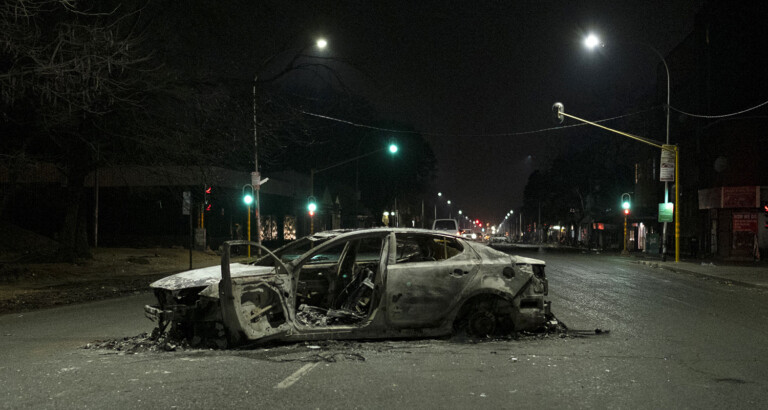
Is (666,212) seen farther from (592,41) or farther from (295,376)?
(295,376)

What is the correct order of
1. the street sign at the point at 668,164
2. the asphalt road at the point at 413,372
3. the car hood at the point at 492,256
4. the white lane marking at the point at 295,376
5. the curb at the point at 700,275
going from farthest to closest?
1. the street sign at the point at 668,164
2. the curb at the point at 700,275
3. the car hood at the point at 492,256
4. the white lane marking at the point at 295,376
5. the asphalt road at the point at 413,372

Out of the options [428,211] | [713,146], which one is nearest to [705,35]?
[713,146]

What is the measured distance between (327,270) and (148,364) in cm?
286

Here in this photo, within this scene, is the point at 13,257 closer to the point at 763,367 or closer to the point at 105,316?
the point at 105,316

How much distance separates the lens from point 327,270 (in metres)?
8.87

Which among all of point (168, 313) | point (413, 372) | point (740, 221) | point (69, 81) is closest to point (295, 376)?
point (413, 372)

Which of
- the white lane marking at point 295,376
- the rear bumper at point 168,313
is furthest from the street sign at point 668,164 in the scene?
the rear bumper at point 168,313

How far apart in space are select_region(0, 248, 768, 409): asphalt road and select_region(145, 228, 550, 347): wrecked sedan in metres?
0.24

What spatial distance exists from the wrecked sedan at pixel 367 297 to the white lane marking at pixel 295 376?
87cm

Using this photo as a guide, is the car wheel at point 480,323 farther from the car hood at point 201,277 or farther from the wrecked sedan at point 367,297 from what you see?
the car hood at point 201,277

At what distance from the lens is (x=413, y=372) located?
20.8ft

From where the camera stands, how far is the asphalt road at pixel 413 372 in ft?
17.7

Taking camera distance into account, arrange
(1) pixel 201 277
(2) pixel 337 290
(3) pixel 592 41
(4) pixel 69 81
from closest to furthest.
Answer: (1) pixel 201 277 → (2) pixel 337 290 → (4) pixel 69 81 → (3) pixel 592 41

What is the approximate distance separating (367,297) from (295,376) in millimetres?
2334
